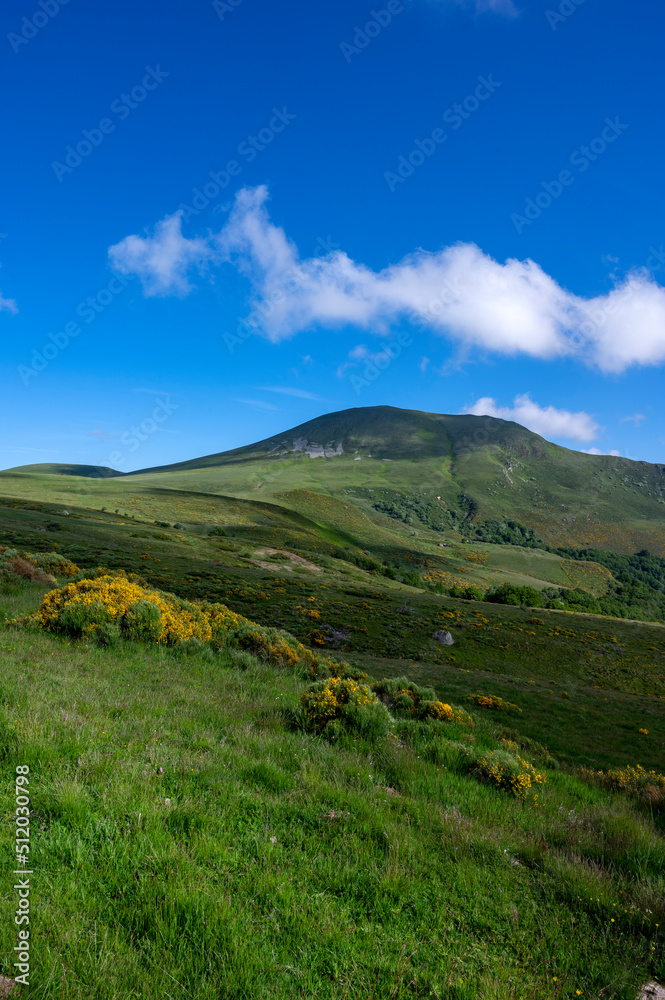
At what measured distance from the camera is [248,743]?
670cm

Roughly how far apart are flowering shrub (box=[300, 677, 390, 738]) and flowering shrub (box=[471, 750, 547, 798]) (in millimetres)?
1776

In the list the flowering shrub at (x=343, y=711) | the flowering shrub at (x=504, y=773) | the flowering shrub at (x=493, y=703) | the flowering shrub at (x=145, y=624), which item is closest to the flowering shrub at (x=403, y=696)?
the flowering shrub at (x=145, y=624)

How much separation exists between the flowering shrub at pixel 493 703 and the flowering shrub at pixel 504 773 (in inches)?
468

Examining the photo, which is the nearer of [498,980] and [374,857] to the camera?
[498,980]

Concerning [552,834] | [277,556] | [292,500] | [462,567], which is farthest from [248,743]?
[292,500]

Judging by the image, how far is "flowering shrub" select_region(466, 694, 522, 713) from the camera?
18469 mm

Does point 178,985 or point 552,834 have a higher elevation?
point 178,985

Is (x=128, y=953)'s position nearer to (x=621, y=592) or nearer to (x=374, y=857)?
(x=374, y=857)

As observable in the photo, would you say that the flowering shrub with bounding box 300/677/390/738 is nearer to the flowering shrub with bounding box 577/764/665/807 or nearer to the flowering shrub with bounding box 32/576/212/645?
the flowering shrub with bounding box 577/764/665/807

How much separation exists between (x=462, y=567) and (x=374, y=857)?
9527cm

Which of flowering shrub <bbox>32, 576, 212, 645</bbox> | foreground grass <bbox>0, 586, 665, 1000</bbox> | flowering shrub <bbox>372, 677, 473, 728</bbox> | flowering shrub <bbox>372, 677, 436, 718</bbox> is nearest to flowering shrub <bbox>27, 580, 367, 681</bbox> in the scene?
flowering shrub <bbox>32, 576, 212, 645</bbox>

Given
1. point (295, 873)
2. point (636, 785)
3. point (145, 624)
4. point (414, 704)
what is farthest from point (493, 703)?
point (295, 873)

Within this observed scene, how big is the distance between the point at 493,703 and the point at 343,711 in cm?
1301

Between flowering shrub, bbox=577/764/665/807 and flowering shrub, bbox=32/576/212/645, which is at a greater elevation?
flowering shrub, bbox=32/576/212/645
